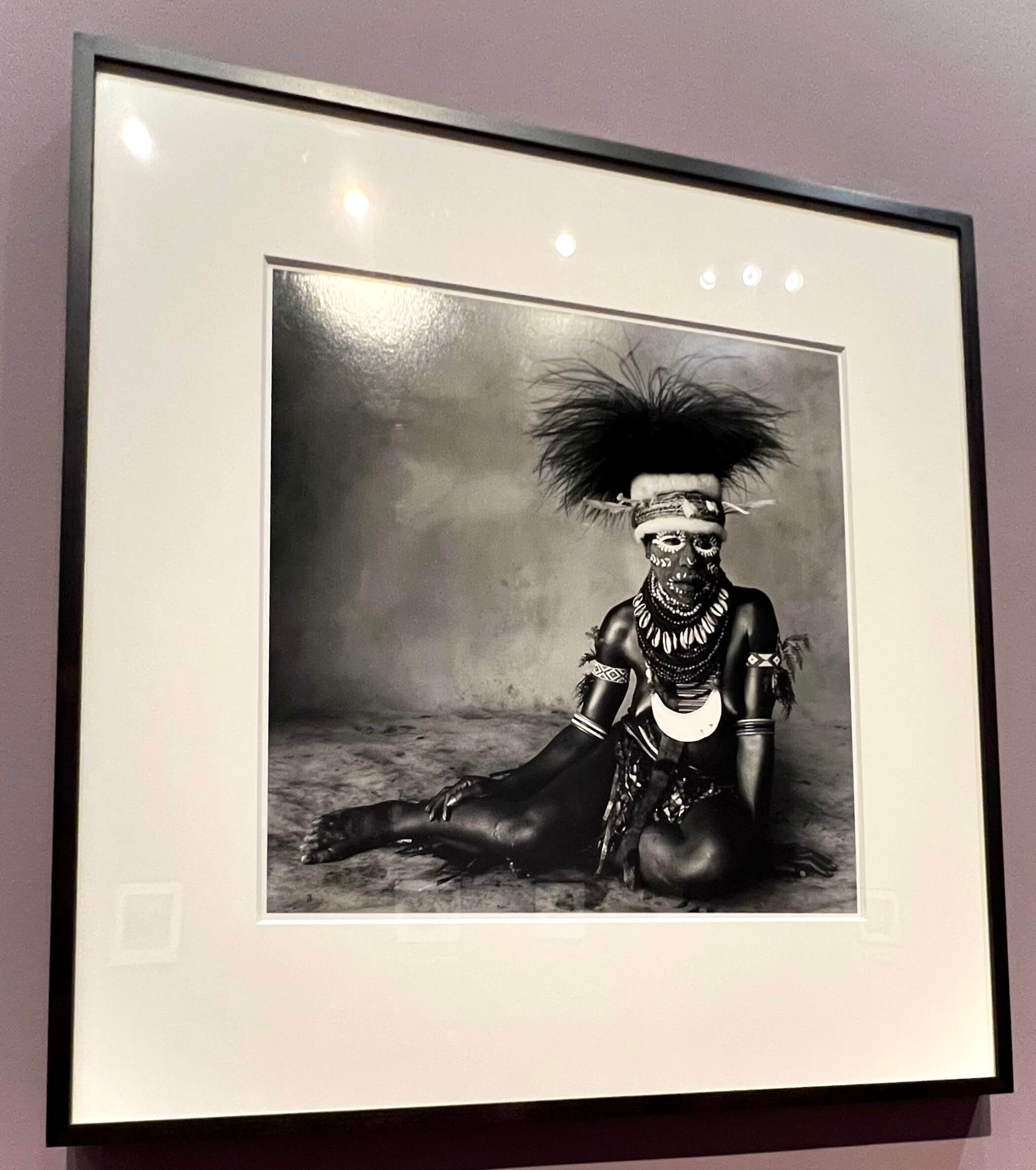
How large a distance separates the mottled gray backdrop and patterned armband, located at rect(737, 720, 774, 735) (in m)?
0.10

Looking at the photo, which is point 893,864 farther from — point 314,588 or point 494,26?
point 494,26

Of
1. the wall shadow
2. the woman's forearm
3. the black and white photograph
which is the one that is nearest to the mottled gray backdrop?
the black and white photograph

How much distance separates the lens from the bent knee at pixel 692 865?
2.92 feet

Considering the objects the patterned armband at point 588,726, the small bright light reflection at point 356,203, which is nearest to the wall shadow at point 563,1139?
the patterned armband at point 588,726

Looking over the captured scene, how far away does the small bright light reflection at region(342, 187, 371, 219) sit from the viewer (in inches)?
33.9

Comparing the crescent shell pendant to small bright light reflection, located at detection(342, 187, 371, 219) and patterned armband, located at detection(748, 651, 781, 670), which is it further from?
small bright light reflection, located at detection(342, 187, 371, 219)

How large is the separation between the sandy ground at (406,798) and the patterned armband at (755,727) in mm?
52

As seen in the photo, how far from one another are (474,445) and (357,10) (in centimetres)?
31

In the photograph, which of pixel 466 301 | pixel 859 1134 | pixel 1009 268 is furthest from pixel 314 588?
pixel 1009 268

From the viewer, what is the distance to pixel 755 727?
0.93 metres

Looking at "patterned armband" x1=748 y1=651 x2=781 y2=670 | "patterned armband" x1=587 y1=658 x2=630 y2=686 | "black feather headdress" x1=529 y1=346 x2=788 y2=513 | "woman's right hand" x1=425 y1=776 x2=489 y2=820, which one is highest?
"black feather headdress" x1=529 y1=346 x2=788 y2=513

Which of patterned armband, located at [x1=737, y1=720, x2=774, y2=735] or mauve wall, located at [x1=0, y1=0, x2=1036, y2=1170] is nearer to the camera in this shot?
mauve wall, located at [x1=0, y1=0, x2=1036, y2=1170]

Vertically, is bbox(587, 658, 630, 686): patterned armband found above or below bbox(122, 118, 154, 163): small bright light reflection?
below

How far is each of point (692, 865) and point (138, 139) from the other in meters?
0.57
